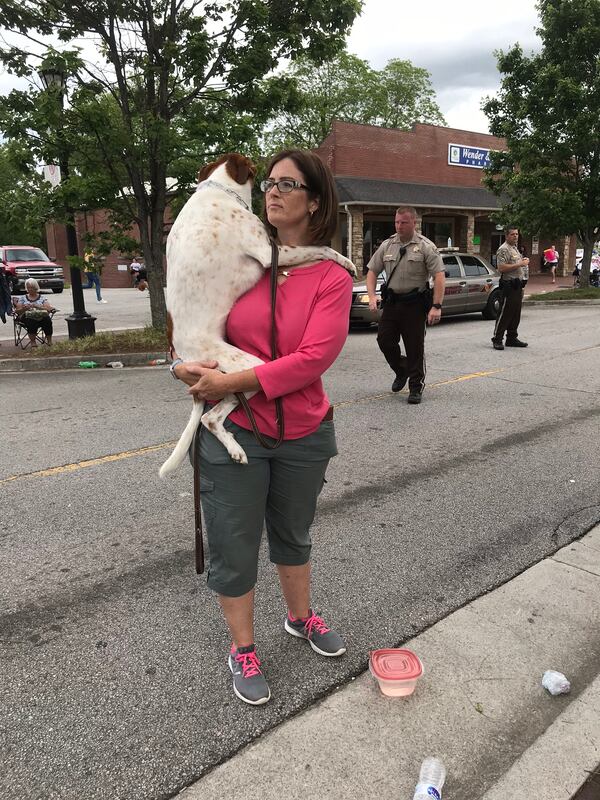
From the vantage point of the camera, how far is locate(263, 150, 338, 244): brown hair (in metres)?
2.06

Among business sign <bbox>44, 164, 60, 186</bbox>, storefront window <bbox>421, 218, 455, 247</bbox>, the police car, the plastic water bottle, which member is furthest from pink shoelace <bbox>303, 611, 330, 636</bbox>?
storefront window <bbox>421, 218, 455, 247</bbox>

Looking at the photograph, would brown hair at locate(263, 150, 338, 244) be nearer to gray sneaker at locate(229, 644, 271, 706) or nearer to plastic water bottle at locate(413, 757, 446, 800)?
gray sneaker at locate(229, 644, 271, 706)

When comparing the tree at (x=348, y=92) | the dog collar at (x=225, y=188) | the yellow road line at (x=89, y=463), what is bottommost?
the yellow road line at (x=89, y=463)

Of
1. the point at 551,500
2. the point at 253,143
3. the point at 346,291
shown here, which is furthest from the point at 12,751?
the point at 253,143

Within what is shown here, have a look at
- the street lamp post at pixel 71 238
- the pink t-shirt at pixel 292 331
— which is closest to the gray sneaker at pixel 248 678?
the pink t-shirt at pixel 292 331

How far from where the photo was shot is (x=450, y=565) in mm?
3287

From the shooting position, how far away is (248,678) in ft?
7.48

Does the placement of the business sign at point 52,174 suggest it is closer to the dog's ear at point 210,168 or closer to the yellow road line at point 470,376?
the yellow road line at point 470,376

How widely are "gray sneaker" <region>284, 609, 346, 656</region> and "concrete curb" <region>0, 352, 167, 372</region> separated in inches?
313

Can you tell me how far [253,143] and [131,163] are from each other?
83.1 inches

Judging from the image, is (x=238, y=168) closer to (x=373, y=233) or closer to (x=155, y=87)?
(x=155, y=87)

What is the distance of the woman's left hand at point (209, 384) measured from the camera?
1.96m

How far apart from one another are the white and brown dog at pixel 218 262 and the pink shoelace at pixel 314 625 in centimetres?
93

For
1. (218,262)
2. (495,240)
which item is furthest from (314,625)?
(495,240)
